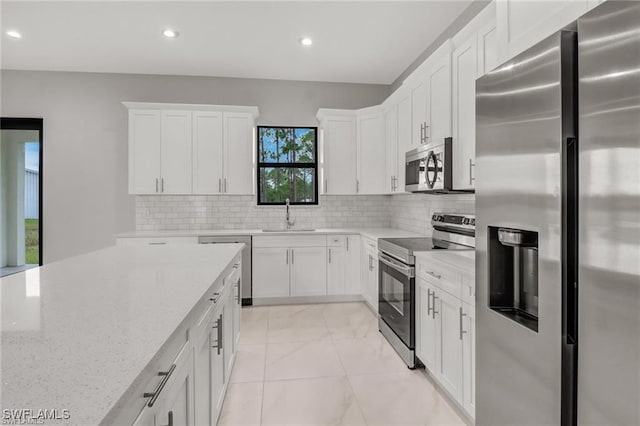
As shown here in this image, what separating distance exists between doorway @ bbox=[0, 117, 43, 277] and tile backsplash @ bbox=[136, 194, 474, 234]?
4.45ft

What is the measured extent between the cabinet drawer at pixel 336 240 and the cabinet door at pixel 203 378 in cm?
273

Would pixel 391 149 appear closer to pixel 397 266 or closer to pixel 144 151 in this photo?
pixel 397 266

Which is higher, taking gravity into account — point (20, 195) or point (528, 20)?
point (528, 20)

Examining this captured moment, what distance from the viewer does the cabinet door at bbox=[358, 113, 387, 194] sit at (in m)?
4.28

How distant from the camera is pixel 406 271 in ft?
8.38

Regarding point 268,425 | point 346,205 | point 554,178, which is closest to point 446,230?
point 554,178

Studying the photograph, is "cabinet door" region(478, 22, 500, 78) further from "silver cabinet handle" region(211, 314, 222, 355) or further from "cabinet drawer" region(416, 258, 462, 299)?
"silver cabinet handle" region(211, 314, 222, 355)

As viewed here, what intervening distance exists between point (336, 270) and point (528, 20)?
327 centimetres

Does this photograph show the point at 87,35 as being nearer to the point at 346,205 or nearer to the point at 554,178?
the point at 346,205

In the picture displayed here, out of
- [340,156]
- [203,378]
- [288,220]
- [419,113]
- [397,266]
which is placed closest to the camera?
[203,378]

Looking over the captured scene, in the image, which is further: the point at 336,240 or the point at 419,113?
the point at 336,240

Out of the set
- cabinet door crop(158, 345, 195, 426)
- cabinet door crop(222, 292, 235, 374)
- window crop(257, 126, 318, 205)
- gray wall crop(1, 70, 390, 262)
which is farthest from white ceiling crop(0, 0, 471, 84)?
cabinet door crop(158, 345, 195, 426)

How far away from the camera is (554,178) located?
1.02 m

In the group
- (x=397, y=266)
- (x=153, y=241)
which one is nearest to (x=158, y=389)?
(x=397, y=266)
